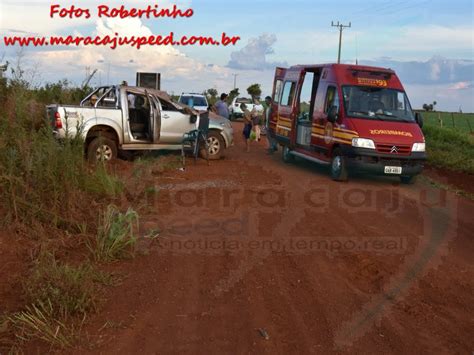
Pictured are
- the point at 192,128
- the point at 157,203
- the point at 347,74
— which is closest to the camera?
the point at 157,203

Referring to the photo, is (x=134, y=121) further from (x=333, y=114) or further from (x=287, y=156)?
(x=333, y=114)

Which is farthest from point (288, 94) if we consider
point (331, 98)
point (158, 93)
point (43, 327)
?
point (43, 327)

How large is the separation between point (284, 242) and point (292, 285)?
1448mm

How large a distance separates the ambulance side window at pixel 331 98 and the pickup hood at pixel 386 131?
82cm

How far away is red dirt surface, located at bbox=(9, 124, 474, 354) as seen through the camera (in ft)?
15.4

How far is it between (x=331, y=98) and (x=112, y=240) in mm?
7957

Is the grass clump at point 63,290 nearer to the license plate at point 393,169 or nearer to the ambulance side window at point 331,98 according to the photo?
the license plate at point 393,169

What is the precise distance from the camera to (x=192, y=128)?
14.7m

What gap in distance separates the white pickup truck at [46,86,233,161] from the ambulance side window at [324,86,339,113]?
3079 mm

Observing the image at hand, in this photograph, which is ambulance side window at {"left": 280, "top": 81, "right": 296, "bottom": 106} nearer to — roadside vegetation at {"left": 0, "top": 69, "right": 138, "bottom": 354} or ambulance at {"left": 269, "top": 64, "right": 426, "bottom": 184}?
ambulance at {"left": 269, "top": 64, "right": 426, "bottom": 184}

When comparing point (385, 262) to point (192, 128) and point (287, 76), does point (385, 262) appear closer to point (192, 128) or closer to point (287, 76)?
point (192, 128)

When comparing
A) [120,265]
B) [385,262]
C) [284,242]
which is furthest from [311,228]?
[120,265]

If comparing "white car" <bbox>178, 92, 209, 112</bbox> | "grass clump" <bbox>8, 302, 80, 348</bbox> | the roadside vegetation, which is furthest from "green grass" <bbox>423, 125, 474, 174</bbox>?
"grass clump" <bbox>8, 302, 80, 348</bbox>

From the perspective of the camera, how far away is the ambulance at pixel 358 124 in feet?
39.1
